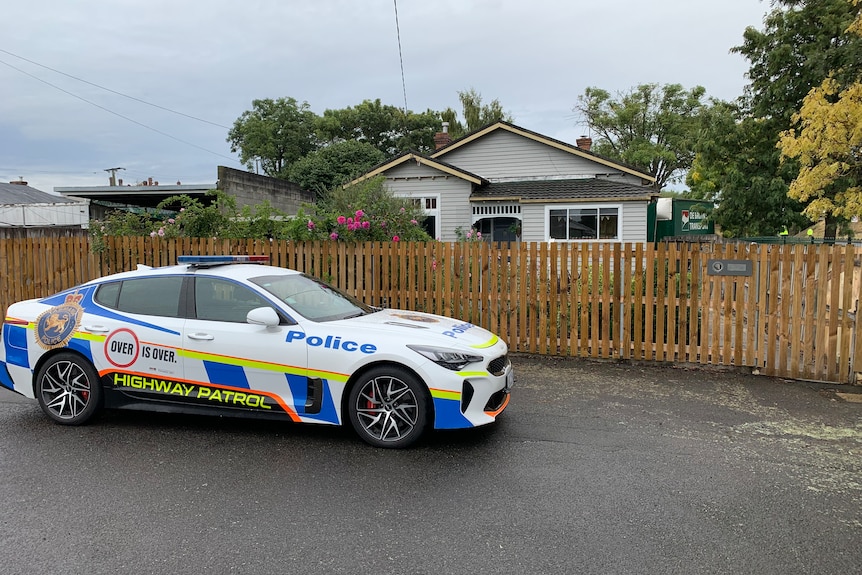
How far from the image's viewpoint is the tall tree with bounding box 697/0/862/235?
16.4 meters

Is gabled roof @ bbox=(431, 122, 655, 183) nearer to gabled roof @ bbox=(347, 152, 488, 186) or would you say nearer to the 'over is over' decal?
gabled roof @ bbox=(347, 152, 488, 186)

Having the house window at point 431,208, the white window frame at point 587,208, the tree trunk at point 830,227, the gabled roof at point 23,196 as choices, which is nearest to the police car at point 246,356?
the white window frame at point 587,208

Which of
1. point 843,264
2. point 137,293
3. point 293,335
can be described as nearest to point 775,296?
point 843,264

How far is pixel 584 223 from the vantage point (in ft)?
60.6

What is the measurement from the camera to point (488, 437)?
16.3ft

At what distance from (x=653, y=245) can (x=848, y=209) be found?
647 centimetres

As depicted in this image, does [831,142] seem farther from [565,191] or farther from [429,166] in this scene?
[429,166]

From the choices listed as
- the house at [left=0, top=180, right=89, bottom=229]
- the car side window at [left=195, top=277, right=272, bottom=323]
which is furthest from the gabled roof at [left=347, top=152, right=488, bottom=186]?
the car side window at [left=195, top=277, right=272, bottom=323]

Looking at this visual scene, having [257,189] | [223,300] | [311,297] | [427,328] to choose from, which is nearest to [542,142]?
[257,189]

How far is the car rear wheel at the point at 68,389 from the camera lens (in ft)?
17.0

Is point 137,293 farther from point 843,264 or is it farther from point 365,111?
point 365,111

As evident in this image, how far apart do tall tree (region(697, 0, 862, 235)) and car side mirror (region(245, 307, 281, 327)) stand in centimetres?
1659

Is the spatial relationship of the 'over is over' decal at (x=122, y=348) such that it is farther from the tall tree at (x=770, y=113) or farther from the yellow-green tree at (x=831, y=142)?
the tall tree at (x=770, y=113)

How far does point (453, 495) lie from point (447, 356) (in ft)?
3.65
